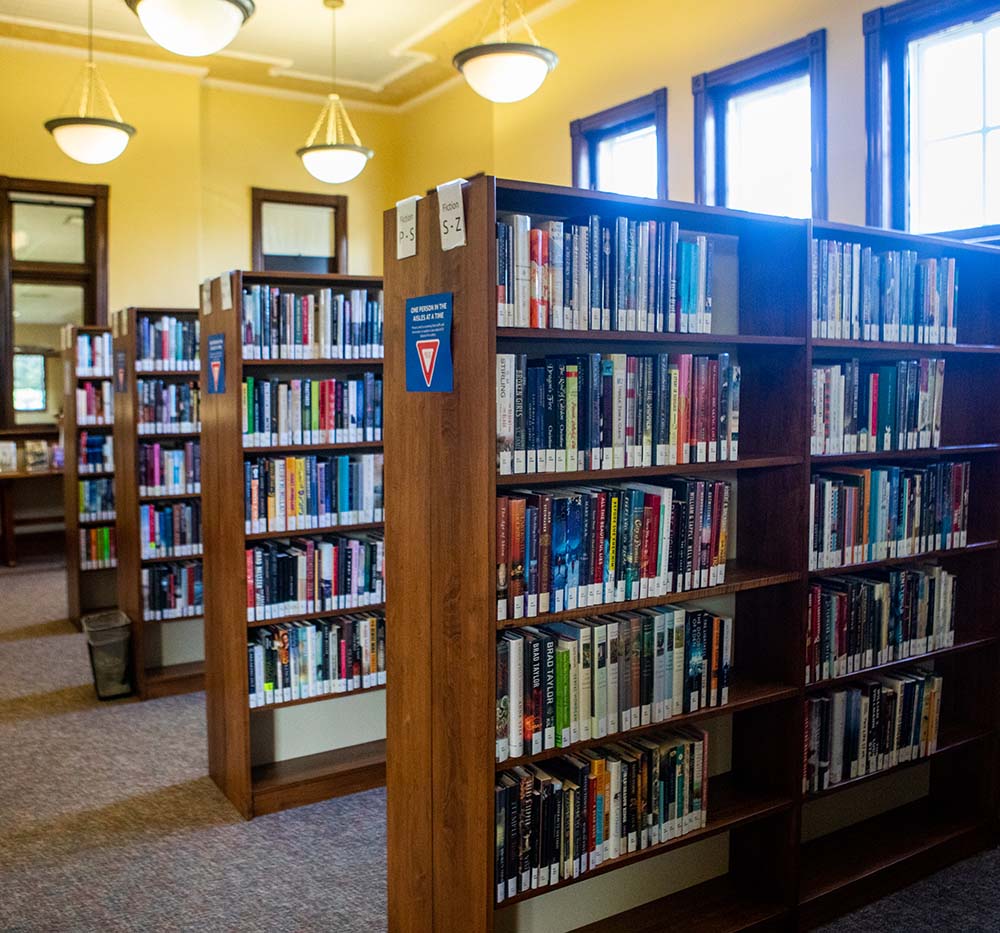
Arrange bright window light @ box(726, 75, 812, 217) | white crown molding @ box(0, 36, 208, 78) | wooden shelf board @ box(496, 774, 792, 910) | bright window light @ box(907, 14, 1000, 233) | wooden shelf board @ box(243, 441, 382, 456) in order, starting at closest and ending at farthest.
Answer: wooden shelf board @ box(496, 774, 792, 910) → wooden shelf board @ box(243, 441, 382, 456) → bright window light @ box(907, 14, 1000, 233) → bright window light @ box(726, 75, 812, 217) → white crown molding @ box(0, 36, 208, 78)

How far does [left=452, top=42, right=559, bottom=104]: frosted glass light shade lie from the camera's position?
16.0 feet

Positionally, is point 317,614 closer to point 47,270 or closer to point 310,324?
point 310,324

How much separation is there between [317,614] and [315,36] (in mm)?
5847

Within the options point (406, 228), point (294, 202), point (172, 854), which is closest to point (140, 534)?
point (172, 854)

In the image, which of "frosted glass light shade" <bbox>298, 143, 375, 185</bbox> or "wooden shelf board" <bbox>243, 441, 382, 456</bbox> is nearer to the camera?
"wooden shelf board" <bbox>243, 441, 382, 456</bbox>

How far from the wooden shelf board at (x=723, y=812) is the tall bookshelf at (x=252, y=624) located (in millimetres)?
1530

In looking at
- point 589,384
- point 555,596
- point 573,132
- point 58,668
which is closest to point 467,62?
point 573,132

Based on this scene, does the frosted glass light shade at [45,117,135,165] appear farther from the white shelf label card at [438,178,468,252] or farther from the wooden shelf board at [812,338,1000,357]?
the wooden shelf board at [812,338,1000,357]

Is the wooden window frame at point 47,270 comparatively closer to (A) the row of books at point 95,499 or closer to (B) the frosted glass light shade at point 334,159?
(B) the frosted glass light shade at point 334,159

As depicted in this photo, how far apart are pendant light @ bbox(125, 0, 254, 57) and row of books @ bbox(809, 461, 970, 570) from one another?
9.36ft

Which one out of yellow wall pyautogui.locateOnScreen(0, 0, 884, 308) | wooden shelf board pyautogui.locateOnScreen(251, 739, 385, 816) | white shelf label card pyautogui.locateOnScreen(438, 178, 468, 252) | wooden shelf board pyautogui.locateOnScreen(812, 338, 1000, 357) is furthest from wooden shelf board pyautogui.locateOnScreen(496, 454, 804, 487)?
yellow wall pyautogui.locateOnScreen(0, 0, 884, 308)

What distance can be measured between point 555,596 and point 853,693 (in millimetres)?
1295

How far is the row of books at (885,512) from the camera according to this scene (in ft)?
9.39

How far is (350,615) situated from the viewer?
3871mm
